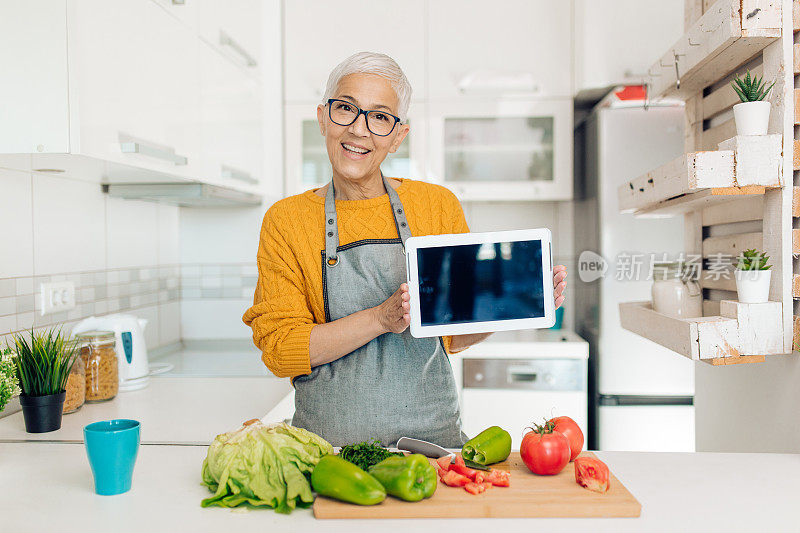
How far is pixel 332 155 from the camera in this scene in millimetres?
1424

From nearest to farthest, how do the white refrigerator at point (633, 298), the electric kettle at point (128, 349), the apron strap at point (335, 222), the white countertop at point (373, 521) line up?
the white countertop at point (373, 521) < the apron strap at point (335, 222) < the electric kettle at point (128, 349) < the white refrigerator at point (633, 298)

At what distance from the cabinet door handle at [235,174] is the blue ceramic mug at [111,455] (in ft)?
4.36

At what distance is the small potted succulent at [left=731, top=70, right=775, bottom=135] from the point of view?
119cm

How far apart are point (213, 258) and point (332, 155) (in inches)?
66.3

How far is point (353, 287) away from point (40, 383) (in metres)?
0.75

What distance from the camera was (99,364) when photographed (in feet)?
5.82

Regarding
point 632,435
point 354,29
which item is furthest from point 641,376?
point 354,29

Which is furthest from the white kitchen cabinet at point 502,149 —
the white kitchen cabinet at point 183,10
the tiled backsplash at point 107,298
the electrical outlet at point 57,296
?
the electrical outlet at point 57,296

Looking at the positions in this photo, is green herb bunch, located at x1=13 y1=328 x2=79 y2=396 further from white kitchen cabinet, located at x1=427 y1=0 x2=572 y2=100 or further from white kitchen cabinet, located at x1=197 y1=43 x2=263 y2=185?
white kitchen cabinet, located at x1=427 y1=0 x2=572 y2=100

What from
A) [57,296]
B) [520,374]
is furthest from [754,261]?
A: [57,296]

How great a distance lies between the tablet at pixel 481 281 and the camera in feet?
3.80

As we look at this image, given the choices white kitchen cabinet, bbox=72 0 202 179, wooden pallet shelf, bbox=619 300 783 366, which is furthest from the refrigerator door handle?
white kitchen cabinet, bbox=72 0 202 179

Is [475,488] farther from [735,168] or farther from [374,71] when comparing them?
[374,71]

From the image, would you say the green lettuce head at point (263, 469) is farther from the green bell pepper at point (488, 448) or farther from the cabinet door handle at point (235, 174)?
the cabinet door handle at point (235, 174)
